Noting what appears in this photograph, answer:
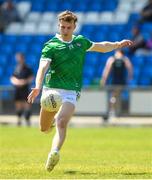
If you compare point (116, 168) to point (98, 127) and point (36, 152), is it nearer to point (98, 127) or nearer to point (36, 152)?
point (36, 152)

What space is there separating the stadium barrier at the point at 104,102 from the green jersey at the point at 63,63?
13548mm

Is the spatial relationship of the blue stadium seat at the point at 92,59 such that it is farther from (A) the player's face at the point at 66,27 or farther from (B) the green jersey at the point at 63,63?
(A) the player's face at the point at 66,27

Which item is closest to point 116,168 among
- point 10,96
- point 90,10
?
point 10,96

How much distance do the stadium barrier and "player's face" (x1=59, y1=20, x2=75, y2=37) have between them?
13758 millimetres

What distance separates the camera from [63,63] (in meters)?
11.2

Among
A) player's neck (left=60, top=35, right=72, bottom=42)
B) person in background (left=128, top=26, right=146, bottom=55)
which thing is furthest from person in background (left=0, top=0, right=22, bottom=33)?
player's neck (left=60, top=35, right=72, bottom=42)

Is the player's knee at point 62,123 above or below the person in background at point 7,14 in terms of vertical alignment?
below

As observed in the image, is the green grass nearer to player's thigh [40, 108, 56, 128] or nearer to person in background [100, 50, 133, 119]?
player's thigh [40, 108, 56, 128]

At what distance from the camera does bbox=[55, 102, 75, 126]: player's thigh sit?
10.8 metres

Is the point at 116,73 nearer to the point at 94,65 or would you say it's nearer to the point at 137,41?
the point at 137,41

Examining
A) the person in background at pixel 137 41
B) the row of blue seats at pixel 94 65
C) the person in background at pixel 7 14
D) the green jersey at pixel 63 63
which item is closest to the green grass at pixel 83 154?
the green jersey at pixel 63 63

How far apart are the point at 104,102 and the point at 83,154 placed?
36.5 feet

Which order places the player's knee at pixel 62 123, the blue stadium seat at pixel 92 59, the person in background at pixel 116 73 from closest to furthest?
the player's knee at pixel 62 123, the person in background at pixel 116 73, the blue stadium seat at pixel 92 59

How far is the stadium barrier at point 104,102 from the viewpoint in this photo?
24734 millimetres
